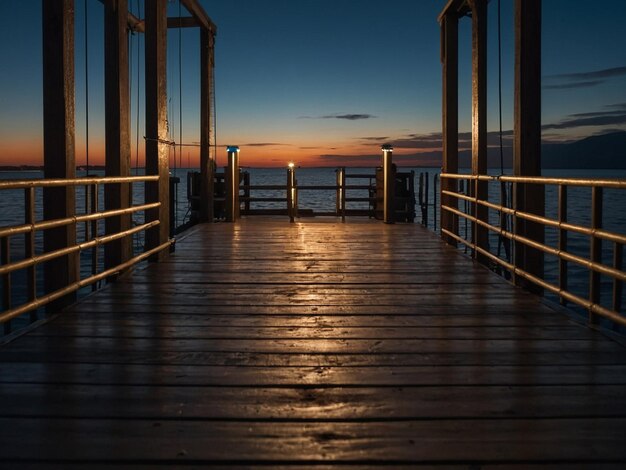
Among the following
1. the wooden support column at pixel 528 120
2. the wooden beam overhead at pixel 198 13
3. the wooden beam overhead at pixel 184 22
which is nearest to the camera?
the wooden support column at pixel 528 120

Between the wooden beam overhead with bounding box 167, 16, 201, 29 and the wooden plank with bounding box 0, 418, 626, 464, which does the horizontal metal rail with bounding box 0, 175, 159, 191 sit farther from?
the wooden beam overhead with bounding box 167, 16, 201, 29

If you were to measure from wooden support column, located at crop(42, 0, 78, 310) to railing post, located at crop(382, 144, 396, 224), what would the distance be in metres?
6.95

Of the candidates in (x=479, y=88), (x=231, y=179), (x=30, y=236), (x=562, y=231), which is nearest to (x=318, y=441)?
(x=30, y=236)

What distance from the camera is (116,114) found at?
16.8 ft

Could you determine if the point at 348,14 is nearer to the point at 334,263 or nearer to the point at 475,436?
the point at 334,263

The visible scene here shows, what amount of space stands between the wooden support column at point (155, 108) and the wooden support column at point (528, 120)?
3353mm

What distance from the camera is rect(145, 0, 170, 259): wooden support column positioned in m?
5.84

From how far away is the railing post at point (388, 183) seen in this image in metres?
10.2

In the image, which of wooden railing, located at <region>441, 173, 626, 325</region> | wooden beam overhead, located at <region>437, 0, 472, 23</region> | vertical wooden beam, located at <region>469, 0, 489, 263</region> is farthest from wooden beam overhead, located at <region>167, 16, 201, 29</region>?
wooden railing, located at <region>441, 173, 626, 325</region>

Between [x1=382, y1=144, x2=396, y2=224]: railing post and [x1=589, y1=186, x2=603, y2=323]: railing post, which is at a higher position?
[x1=382, y1=144, x2=396, y2=224]: railing post

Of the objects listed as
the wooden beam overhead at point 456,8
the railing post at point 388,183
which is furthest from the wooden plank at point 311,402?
the railing post at point 388,183

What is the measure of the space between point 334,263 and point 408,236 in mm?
2734

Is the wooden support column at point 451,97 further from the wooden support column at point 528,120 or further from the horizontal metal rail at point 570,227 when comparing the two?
the wooden support column at point 528,120

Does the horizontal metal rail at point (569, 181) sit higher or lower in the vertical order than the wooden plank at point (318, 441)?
higher
